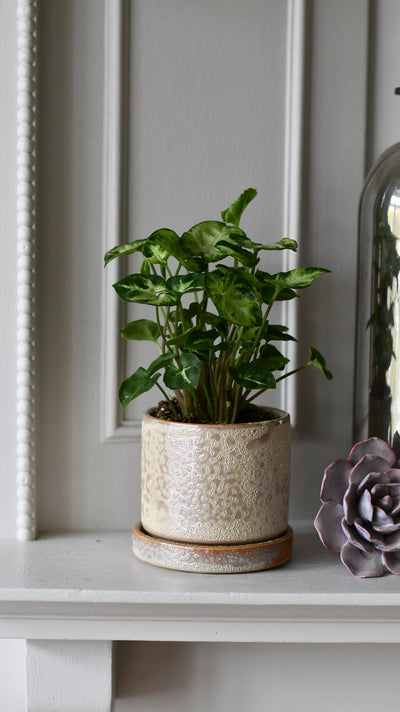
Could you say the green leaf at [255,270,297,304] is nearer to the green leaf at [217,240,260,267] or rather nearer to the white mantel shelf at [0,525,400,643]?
the green leaf at [217,240,260,267]

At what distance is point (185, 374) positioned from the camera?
496 millimetres

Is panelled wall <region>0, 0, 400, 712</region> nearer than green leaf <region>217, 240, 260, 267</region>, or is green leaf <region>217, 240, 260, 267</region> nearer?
green leaf <region>217, 240, 260, 267</region>

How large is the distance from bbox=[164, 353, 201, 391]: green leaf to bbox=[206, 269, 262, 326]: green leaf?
0.13 ft

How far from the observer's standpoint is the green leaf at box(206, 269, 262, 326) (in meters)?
0.50

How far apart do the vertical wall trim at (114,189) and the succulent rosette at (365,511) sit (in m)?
0.18

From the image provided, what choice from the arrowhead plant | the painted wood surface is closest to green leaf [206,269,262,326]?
the arrowhead plant

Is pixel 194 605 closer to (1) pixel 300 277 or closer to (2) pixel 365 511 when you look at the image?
(2) pixel 365 511

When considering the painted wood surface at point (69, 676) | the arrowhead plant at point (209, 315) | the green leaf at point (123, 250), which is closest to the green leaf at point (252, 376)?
the arrowhead plant at point (209, 315)

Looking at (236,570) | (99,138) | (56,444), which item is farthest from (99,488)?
(99,138)

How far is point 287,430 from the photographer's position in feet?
1.80

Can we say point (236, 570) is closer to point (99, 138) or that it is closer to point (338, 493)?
point (338, 493)

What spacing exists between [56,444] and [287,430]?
21 centimetres

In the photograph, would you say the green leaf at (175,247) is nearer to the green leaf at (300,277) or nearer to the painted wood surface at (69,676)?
the green leaf at (300,277)

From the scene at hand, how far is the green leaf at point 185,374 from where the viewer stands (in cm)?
49
